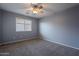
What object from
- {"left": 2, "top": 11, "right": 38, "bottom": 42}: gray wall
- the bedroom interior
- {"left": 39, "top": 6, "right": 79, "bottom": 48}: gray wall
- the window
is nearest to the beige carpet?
the bedroom interior

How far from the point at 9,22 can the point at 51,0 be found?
10.9 ft

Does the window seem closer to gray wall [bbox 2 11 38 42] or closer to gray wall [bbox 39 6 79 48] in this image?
gray wall [bbox 2 11 38 42]

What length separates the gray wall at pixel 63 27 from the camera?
9.57ft

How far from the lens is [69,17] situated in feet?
10.3

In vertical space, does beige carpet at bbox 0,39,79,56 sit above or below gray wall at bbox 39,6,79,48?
below

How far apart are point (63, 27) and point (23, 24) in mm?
2642

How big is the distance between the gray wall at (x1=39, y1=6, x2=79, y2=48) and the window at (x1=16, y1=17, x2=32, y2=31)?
115 centimetres

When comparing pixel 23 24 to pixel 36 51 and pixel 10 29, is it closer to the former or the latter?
pixel 10 29

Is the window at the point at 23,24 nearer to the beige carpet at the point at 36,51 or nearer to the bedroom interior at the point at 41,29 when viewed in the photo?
the bedroom interior at the point at 41,29

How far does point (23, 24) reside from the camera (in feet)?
14.8

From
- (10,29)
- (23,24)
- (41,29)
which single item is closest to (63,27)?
(41,29)

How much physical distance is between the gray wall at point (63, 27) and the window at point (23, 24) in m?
1.15

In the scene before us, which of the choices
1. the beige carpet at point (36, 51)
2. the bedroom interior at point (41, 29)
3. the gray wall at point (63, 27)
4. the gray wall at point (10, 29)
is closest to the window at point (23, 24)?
the bedroom interior at point (41, 29)

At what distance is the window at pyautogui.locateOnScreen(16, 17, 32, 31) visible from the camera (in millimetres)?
4162
